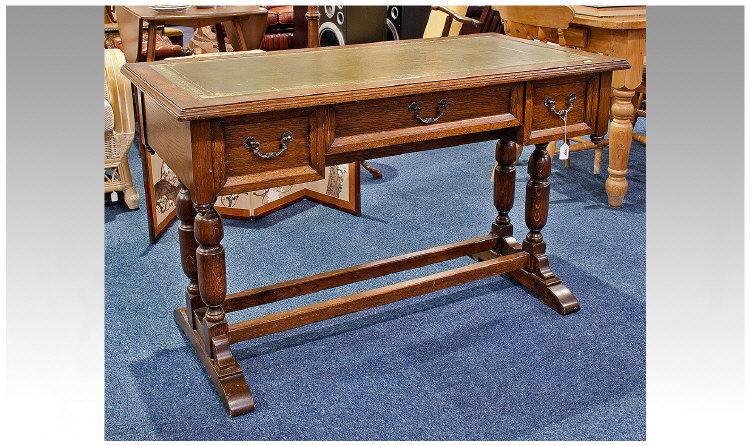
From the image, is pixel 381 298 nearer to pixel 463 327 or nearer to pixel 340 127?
pixel 463 327

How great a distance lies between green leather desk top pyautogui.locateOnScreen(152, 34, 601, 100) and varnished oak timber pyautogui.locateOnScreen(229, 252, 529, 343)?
737 millimetres

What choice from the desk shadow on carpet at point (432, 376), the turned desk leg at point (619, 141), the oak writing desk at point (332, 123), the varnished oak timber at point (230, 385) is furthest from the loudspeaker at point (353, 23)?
the varnished oak timber at point (230, 385)

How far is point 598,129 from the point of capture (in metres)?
2.57

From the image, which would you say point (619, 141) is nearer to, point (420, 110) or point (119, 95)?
point (420, 110)

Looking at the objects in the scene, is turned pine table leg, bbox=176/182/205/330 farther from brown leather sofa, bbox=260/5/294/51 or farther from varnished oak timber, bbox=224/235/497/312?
brown leather sofa, bbox=260/5/294/51

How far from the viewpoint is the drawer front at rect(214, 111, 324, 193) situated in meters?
2.00

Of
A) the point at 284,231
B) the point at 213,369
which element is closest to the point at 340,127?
the point at 213,369

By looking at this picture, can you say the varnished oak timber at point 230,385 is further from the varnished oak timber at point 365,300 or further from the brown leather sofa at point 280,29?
the brown leather sofa at point 280,29

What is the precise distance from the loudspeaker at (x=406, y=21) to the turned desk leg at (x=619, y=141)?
2934 mm

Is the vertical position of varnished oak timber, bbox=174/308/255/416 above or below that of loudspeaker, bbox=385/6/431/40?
below

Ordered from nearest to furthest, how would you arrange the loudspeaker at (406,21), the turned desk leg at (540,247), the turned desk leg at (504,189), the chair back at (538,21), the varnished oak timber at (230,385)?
the varnished oak timber at (230,385), the turned desk leg at (540,247), the turned desk leg at (504,189), the chair back at (538,21), the loudspeaker at (406,21)

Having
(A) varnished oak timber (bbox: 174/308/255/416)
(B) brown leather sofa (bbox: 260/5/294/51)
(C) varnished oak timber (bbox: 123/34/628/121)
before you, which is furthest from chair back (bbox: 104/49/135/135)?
(B) brown leather sofa (bbox: 260/5/294/51)

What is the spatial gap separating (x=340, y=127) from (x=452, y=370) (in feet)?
2.85

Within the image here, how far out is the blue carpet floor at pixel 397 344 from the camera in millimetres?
2221
